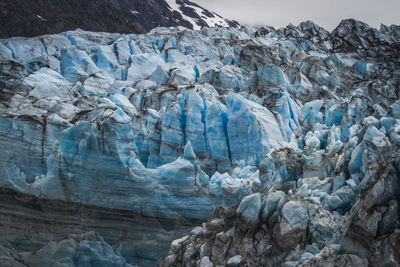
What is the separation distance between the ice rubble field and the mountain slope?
18.3m

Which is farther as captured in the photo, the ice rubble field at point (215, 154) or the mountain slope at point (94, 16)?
the mountain slope at point (94, 16)

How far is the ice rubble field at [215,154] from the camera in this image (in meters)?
8.04

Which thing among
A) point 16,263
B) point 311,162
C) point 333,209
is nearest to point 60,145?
point 16,263

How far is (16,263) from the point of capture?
12.1 m

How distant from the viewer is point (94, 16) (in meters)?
49.9

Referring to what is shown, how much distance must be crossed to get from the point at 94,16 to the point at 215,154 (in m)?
41.0

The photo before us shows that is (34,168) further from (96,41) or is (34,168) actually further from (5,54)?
(96,41)

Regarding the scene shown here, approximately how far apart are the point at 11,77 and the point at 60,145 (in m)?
7.15

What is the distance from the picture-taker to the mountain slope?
41062 mm

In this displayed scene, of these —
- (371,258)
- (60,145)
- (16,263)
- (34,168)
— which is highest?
(371,258)

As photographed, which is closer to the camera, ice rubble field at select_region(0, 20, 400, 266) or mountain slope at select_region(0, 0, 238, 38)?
ice rubble field at select_region(0, 20, 400, 266)

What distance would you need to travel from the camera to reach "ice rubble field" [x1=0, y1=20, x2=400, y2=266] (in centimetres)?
804

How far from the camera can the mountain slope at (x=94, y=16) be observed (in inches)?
1617

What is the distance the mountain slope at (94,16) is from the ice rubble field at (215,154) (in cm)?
1833
